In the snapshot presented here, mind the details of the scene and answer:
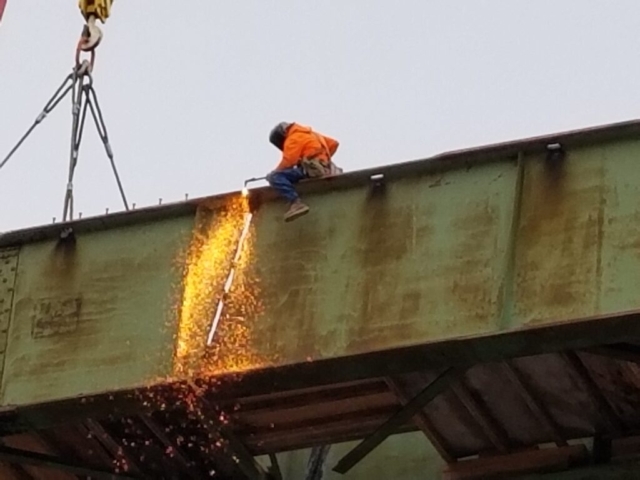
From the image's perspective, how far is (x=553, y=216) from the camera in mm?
12258

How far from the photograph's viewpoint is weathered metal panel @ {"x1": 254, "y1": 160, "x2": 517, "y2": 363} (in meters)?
12.2

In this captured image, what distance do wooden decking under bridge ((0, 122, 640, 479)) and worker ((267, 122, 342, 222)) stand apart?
17cm

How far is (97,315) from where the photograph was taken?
1359 centimetres

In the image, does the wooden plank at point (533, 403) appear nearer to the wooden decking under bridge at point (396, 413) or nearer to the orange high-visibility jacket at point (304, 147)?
the wooden decking under bridge at point (396, 413)

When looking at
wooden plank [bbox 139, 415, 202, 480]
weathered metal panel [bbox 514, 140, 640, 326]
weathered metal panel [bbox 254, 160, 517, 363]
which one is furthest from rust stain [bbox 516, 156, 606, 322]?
wooden plank [bbox 139, 415, 202, 480]

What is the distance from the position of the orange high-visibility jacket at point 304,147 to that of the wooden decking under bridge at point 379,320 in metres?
0.37

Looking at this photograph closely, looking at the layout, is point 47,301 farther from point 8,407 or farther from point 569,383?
point 569,383

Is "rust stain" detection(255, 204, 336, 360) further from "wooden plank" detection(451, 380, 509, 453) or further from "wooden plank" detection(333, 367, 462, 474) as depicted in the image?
"wooden plank" detection(451, 380, 509, 453)

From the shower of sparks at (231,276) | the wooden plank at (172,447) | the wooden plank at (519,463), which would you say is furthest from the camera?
the wooden plank at (172,447)

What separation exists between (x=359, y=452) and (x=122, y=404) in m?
1.89

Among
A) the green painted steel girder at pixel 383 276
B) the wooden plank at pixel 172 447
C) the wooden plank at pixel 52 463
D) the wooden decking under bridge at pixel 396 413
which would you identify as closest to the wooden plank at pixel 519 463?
the wooden decking under bridge at pixel 396 413

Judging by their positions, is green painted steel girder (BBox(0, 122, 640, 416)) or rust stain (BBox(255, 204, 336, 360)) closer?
green painted steel girder (BBox(0, 122, 640, 416))

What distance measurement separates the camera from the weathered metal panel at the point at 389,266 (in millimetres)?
12227

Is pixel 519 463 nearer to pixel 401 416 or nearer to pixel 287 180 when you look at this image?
pixel 401 416
